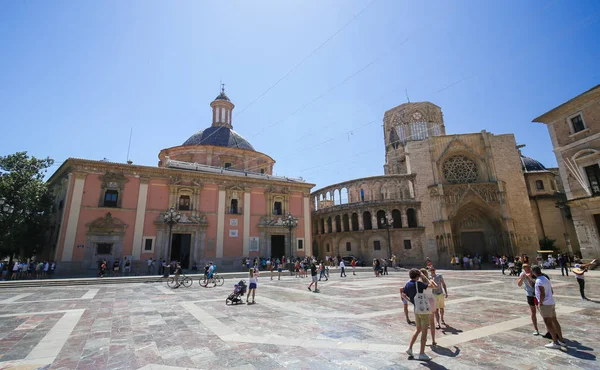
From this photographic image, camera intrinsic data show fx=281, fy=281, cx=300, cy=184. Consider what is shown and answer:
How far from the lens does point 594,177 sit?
17.6 meters

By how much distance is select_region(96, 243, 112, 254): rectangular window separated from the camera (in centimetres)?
2014

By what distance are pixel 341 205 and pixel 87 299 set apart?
27350mm

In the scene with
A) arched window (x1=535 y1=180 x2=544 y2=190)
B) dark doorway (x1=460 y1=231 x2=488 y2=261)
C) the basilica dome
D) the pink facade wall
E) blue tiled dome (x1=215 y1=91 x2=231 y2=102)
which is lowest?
dark doorway (x1=460 y1=231 x2=488 y2=261)

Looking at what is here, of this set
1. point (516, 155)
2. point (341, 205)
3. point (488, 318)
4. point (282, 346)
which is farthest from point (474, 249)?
point (282, 346)

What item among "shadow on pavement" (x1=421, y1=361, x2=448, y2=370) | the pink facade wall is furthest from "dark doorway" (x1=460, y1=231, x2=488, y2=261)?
"shadow on pavement" (x1=421, y1=361, x2=448, y2=370)

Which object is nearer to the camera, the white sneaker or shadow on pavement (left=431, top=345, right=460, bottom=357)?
the white sneaker

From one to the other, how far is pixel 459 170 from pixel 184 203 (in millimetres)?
29609

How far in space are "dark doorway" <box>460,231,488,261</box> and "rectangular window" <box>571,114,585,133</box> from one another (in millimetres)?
15313

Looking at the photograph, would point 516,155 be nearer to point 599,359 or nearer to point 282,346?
point 599,359

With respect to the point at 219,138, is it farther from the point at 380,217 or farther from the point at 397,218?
A: the point at 397,218

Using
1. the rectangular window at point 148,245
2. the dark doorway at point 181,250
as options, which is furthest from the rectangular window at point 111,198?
the dark doorway at point 181,250

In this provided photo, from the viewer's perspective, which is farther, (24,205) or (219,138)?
(219,138)

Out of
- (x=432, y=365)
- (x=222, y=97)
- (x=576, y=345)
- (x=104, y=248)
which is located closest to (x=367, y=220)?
(x=222, y=97)

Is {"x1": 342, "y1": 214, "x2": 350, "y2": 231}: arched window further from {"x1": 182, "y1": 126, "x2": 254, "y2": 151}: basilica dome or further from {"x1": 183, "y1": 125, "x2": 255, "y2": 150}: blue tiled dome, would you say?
{"x1": 183, "y1": 125, "x2": 255, "y2": 150}: blue tiled dome
